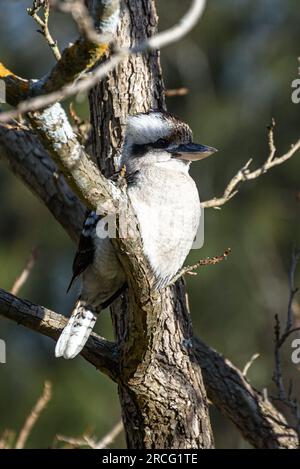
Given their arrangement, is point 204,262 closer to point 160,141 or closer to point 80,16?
point 160,141

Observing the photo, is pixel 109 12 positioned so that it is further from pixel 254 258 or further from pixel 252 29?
pixel 252 29

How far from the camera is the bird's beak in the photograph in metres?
3.57

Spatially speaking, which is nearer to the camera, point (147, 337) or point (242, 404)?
point (147, 337)

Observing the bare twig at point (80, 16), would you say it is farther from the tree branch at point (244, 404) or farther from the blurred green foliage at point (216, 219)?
the blurred green foliage at point (216, 219)

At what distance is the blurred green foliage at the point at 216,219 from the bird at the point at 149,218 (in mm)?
5145

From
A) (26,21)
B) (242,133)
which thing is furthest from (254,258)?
(26,21)

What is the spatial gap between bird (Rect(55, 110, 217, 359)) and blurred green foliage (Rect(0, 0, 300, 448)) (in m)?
5.14

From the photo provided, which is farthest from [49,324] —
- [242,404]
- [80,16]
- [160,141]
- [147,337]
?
[80,16]

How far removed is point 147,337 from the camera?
125 inches

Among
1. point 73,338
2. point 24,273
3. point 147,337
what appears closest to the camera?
point 147,337

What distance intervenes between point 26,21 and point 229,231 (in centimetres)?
369

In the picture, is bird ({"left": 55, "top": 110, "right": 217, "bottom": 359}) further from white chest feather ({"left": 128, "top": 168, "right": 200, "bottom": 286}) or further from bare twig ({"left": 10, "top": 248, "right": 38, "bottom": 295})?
bare twig ({"left": 10, "top": 248, "right": 38, "bottom": 295})

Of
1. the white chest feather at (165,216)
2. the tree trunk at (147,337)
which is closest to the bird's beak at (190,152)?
the white chest feather at (165,216)

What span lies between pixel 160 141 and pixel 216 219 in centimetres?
719
